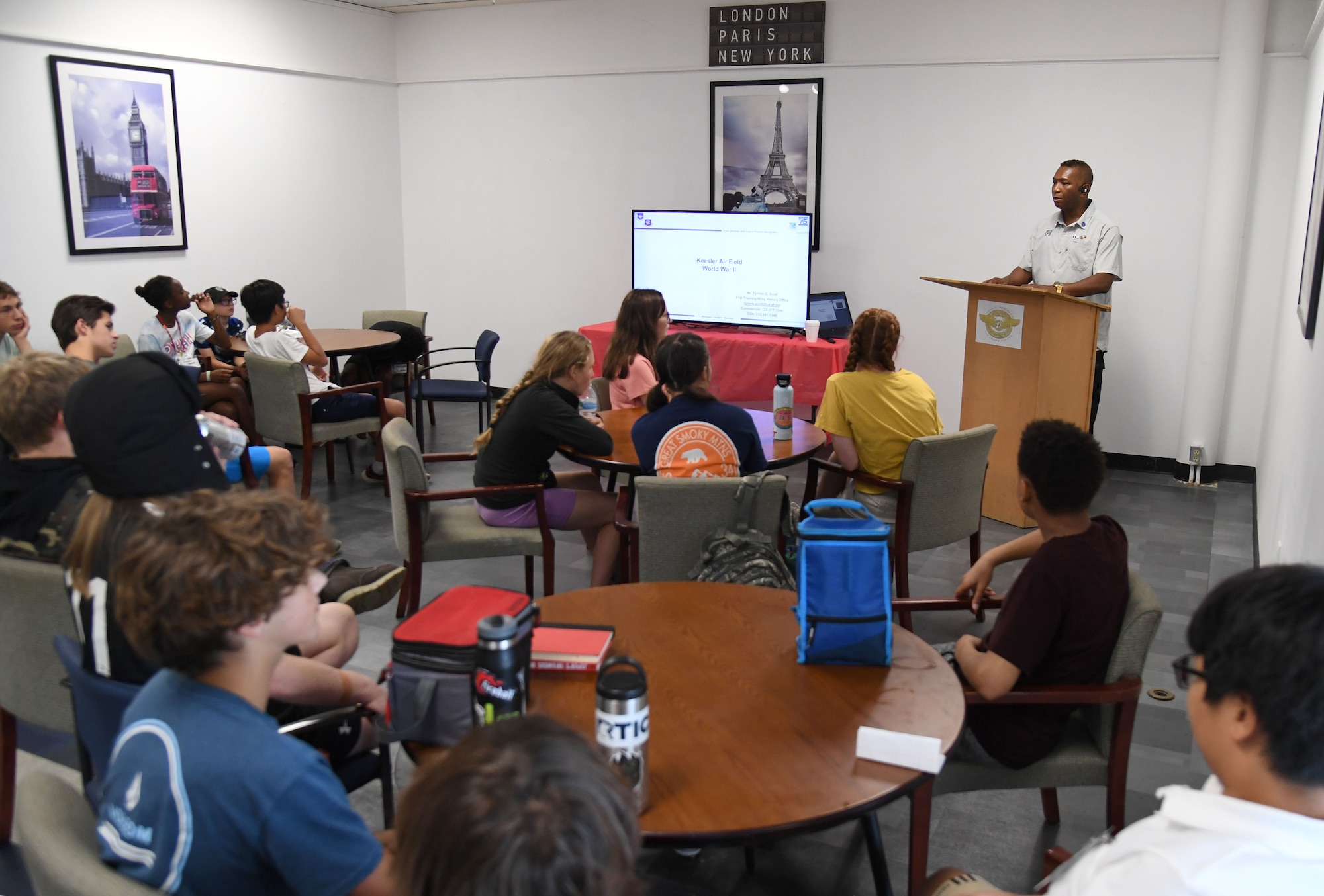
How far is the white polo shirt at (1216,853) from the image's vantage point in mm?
1062

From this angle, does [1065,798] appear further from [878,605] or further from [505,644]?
[505,644]

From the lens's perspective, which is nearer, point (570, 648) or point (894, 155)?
point (570, 648)

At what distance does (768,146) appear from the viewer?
7270mm

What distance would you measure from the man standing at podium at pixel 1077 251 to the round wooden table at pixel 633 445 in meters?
1.80

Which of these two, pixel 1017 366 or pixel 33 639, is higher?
pixel 1017 366

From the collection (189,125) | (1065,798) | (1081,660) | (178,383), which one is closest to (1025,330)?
(1065,798)

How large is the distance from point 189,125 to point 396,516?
4.73 metres

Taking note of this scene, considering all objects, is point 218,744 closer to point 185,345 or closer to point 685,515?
point 685,515

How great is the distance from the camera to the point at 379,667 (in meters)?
3.58

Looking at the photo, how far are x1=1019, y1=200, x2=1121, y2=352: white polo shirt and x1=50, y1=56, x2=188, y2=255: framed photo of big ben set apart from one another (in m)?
5.73

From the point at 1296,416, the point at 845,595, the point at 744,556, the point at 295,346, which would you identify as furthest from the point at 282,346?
the point at 1296,416

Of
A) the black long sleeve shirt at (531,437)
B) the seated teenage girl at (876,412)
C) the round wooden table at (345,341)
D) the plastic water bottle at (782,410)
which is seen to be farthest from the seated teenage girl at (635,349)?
the round wooden table at (345,341)

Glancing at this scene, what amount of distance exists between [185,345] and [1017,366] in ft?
15.9

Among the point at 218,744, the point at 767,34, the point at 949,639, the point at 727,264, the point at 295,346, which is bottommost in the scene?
the point at 949,639
